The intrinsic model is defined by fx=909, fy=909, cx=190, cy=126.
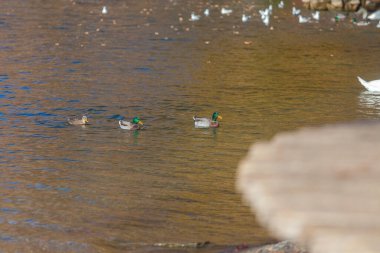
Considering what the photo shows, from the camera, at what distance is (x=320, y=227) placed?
6.14 ft

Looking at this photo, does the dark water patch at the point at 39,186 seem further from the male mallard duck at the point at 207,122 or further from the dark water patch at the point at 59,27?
the dark water patch at the point at 59,27

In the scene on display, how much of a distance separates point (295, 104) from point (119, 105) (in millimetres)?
3689

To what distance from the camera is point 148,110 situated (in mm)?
18172

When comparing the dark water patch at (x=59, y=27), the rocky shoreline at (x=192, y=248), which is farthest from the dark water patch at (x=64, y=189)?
the dark water patch at (x=59, y=27)

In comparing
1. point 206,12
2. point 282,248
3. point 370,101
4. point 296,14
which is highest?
point 282,248

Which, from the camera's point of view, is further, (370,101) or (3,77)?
(3,77)

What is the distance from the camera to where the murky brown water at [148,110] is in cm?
1040

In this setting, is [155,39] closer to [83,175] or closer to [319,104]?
[319,104]

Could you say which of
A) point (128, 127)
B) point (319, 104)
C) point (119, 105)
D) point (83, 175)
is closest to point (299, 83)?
point (319, 104)

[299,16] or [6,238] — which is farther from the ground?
[6,238]

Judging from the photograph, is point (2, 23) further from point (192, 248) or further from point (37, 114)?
point (192, 248)

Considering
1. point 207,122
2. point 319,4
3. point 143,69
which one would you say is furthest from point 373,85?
point 319,4

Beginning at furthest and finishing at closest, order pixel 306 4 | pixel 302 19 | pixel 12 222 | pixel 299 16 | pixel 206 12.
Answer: pixel 306 4, pixel 206 12, pixel 299 16, pixel 302 19, pixel 12 222

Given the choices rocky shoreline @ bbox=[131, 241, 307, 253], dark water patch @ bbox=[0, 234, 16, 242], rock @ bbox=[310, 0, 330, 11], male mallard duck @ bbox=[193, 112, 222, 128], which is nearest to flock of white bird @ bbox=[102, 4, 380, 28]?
rock @ bbox=[310, 0, 330, 11]
